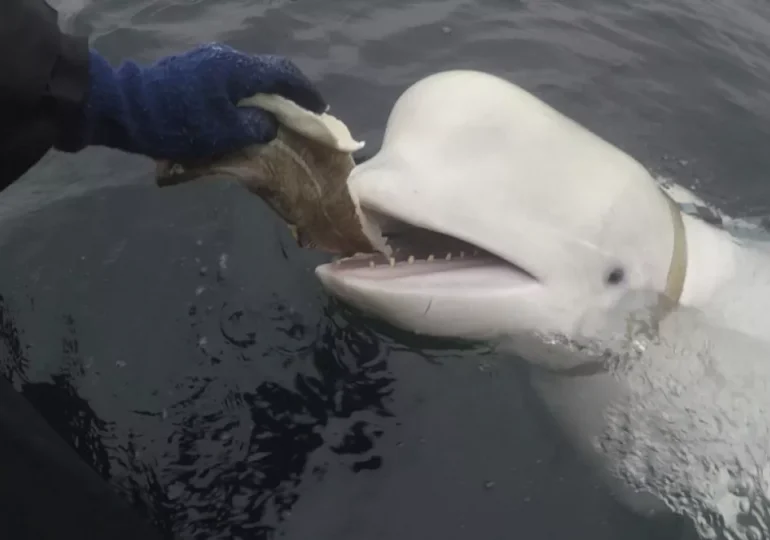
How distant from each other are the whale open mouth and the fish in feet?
0.25

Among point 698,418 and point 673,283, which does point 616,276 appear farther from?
point 698,418

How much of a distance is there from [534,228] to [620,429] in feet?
4.39

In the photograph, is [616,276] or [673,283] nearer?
[616,276]

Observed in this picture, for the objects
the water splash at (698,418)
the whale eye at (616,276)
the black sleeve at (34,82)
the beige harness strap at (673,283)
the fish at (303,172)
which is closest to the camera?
the black sleeve at (34,82)

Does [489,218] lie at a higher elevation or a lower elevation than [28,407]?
Result: higher

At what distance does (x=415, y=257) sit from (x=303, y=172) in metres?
0.66

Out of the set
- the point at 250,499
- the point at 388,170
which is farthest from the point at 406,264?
the point at 250,499

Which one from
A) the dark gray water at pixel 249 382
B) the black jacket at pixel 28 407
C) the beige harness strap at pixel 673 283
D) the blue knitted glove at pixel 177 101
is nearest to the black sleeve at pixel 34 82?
the black jacket at pixel 28 407

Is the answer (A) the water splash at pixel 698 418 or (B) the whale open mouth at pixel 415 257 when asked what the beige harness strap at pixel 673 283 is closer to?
(A) the water splash at pixel 698 418

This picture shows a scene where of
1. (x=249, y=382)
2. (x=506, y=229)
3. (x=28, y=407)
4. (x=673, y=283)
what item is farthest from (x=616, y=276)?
(x=28, y=407)

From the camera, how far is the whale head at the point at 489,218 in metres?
4.21

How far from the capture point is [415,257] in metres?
4.48

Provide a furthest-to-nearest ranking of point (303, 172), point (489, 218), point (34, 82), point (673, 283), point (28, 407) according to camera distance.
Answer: point (673, 283)
point (303, 172)
point (489, 218)
point (28, 407)
point (34, 82)

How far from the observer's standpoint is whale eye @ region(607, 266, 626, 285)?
14.9ft
